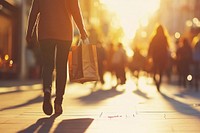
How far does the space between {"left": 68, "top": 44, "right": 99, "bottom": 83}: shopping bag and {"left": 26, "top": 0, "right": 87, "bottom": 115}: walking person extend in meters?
0.35

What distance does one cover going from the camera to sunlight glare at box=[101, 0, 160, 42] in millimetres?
91225

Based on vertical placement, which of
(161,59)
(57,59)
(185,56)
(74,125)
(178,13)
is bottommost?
(74,125)

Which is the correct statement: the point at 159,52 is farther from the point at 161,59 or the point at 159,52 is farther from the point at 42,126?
the point at 42,126

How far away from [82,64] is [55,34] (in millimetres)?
665

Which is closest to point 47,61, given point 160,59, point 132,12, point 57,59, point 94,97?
point 57,59

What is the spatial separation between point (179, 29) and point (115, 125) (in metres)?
87.5

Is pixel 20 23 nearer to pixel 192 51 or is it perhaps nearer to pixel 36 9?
pixel 192 51

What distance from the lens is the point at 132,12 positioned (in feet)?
333

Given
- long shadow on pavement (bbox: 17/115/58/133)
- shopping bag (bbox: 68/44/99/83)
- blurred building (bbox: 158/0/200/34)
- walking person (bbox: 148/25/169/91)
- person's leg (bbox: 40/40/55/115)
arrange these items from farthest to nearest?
1. blurred building (bbox: 158/0/200/34)
2. walking person (bbox: 148/25/169/91)
3. shopping bag (bbox: 68/44/99/83)
4. person's leg (bbox: 40/40/55/115)
5. long shadow on pavement (bbox: 17/115/58/133)

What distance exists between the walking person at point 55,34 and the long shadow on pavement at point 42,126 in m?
0.57

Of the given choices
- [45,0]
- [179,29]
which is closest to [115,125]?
[45,0]

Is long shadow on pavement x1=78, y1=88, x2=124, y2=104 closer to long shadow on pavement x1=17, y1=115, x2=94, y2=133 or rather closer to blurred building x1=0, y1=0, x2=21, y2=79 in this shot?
long shadow on pavement x1=17, y1=115, x2=94, y2=133

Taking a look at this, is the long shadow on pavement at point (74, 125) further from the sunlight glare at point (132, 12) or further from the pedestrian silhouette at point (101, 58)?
the sunlight glare at point (132, 12)

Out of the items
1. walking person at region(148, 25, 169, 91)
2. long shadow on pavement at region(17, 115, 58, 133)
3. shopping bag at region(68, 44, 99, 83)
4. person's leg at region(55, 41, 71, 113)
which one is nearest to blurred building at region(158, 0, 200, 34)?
walking person at region(148, 25, 169, 91)
